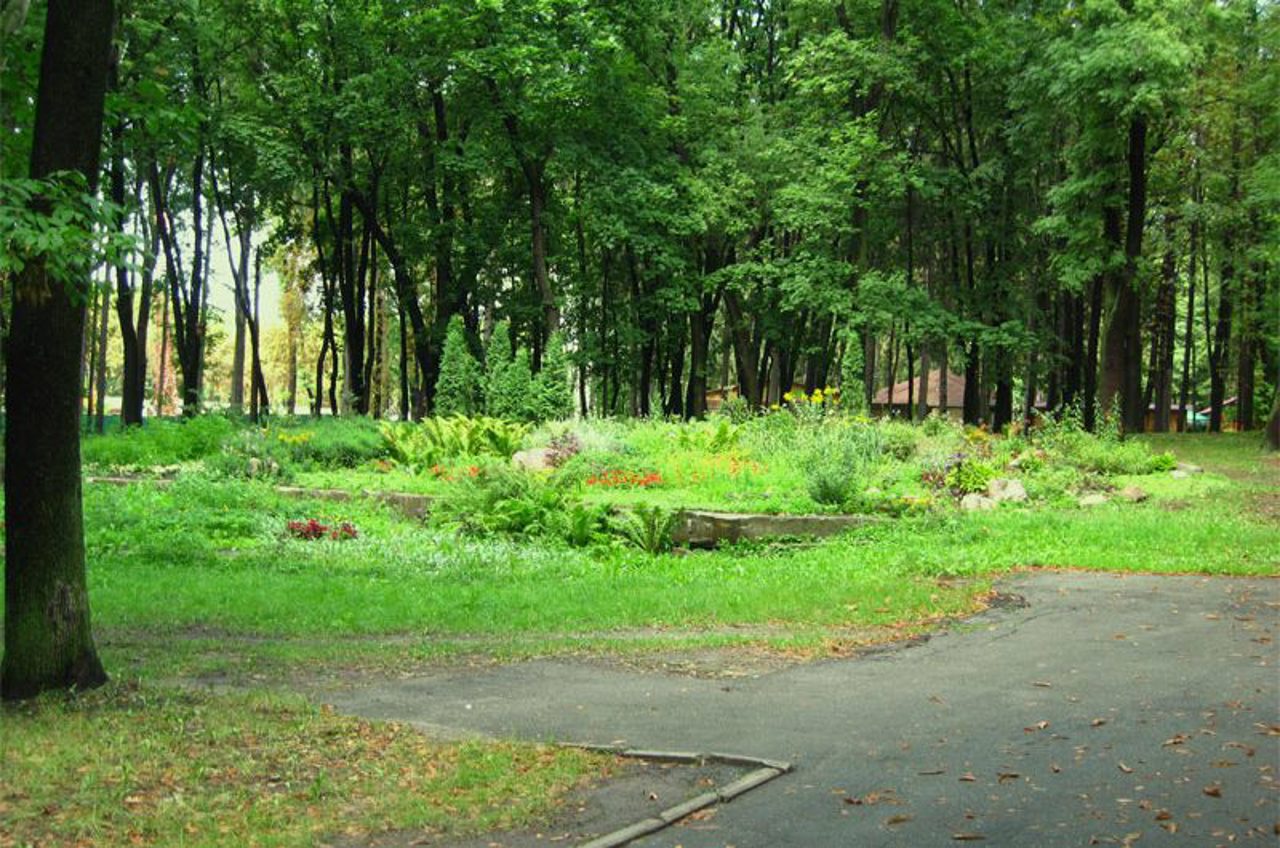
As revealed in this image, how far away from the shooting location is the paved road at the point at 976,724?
16.1ft

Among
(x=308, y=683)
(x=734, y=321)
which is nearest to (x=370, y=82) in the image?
(x=734, y=321)

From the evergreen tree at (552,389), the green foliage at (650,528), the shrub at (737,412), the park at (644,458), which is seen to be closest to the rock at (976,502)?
the park at (644,458)

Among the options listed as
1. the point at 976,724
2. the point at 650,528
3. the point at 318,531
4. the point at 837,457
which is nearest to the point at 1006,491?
the point at 837,457

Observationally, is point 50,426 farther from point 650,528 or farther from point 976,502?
point 976,502

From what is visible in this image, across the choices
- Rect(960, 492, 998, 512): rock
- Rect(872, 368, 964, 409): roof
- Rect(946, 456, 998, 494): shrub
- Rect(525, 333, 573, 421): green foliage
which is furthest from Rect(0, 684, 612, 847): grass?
Rect(872, 368, 964, 409): roof

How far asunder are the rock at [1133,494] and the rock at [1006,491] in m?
1.39

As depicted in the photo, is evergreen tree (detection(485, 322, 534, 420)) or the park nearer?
the park

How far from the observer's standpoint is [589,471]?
19.1 metres

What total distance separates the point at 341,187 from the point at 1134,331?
24.5 meters

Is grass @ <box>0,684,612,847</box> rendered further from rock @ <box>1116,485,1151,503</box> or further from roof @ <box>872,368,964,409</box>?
roof @ <box>872,368,964,409</box>

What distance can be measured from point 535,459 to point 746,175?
1608 cm

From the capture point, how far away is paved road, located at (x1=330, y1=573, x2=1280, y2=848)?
492cm

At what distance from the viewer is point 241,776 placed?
5445mm

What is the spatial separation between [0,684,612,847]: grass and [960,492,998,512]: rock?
11292 mm
